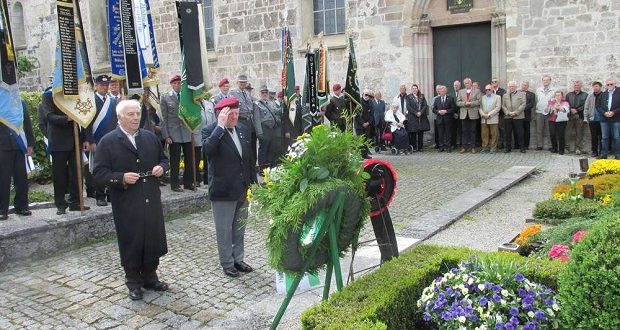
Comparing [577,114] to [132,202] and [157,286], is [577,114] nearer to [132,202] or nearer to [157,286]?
[157,286]

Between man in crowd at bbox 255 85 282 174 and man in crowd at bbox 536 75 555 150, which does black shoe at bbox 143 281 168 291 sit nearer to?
man in crowd at bbox 255 85 282 174

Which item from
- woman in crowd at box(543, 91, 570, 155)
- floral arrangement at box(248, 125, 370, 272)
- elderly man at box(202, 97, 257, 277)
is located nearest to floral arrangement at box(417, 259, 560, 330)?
floral arrangement at box(248, 125, 370, 272)

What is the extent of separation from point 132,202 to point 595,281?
3927mm

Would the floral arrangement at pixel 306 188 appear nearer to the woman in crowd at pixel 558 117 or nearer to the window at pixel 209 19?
the woman in crowd at pixel 558 117

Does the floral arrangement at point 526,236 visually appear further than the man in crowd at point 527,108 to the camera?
No

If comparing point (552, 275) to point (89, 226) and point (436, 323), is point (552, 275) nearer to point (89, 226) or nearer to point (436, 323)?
point (436, 323)

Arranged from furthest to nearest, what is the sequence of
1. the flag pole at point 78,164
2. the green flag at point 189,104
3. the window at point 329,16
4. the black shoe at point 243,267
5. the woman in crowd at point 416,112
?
the window at point 329,16, the woman in crowd at point 416,112, the green flag at point 189,104, the flag pole at point 78,164, the black shoe at point 243,267

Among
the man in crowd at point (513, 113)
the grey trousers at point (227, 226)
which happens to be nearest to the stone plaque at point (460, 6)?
the man in crowd at point (513, 113)

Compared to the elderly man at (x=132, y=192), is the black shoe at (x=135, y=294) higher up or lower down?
lower down

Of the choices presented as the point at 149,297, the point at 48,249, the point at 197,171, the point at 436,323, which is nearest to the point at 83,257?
the point at 48,249

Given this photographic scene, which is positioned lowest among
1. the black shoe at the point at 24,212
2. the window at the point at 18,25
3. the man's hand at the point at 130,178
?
the black shoe at the point at 24,212

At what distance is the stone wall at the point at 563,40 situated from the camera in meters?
13.7

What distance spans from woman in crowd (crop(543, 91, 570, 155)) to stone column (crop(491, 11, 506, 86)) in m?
Answer: 1.62

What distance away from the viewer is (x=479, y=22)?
1580 cm
